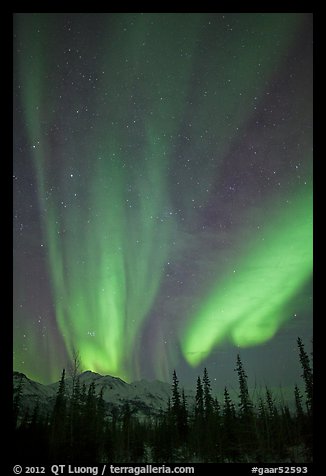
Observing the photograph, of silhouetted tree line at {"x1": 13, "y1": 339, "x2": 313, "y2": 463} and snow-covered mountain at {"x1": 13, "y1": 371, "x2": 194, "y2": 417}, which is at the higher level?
snow-covered mountain at {"x1": 13, "y1": 371, "x2": 194, "y2": 417}

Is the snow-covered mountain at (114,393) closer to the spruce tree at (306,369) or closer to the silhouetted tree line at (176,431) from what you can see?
the silhouetted tree line at (176,431)

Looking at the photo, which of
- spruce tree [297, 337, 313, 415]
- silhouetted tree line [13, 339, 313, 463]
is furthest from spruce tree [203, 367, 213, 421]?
spruce tree [297, 337, 313, 415]

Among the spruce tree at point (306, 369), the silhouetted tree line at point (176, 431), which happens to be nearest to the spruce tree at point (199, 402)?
the silhouetted tree line at point (176, 431)

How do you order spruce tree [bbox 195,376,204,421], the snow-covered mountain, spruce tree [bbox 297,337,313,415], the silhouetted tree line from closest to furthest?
the silhouetted tree line, spruce tree [bbox 297,337,313,415], the snow-covered mountain, spruce tree [bbox 195,376,204,421]

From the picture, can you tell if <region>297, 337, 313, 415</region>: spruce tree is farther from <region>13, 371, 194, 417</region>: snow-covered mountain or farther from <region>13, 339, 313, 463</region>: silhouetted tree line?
<region>13, 371, 194, 417</region>: snow-covered mountain
